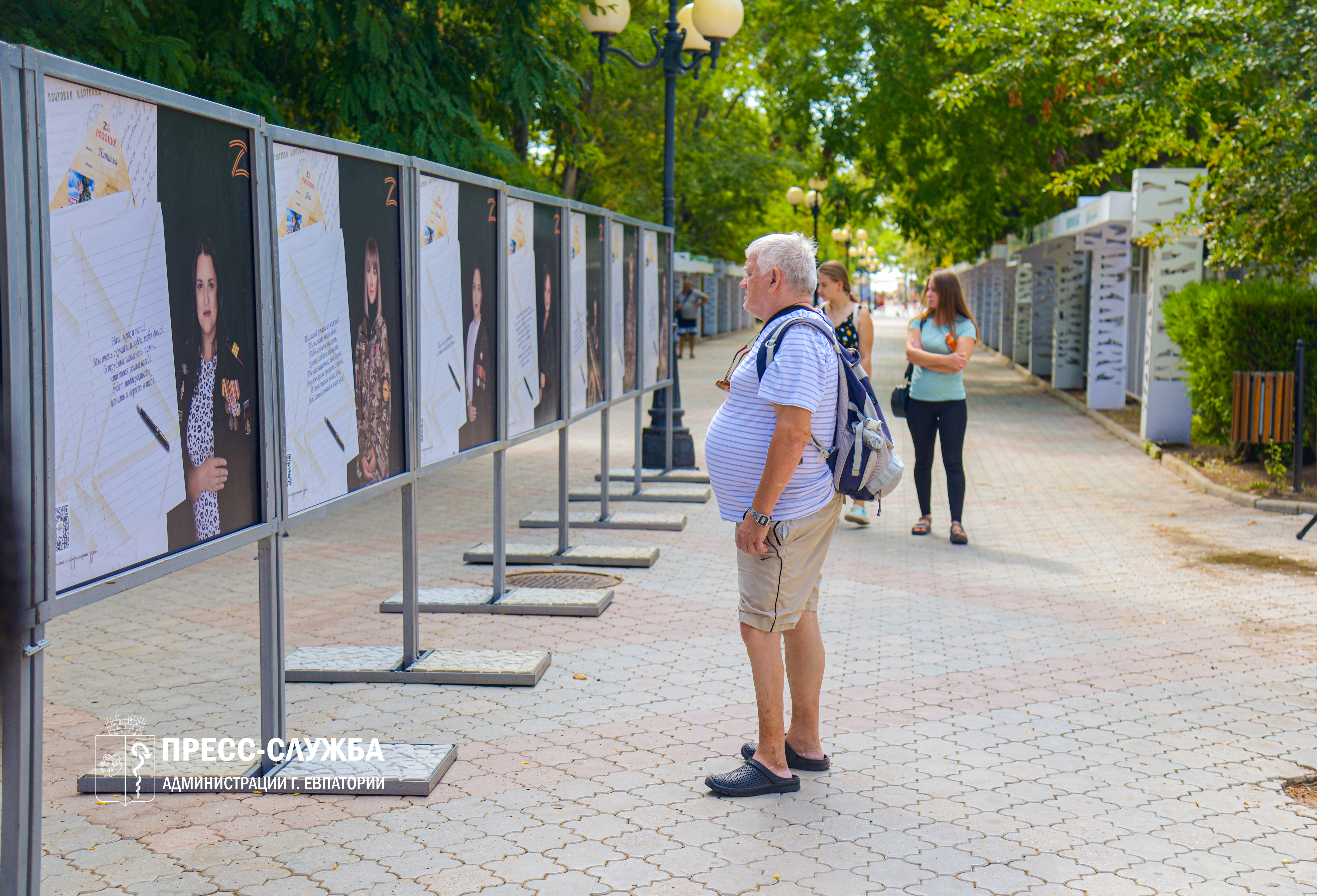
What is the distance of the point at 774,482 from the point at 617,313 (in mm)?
5581

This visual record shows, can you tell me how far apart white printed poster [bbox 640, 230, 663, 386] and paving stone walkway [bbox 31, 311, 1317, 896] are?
219 centimetres

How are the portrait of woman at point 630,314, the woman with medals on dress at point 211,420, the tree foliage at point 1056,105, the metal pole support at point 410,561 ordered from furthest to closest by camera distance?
the tree foliage at point 1056,105, the portrait of woman at point 630,314, the metal pole support at point 410,561, the woman with medals on dress at point 211,420

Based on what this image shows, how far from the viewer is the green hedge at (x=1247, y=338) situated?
11797mm

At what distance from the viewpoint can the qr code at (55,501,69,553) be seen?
2.90 m

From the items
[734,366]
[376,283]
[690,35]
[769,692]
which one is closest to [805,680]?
[769,692]

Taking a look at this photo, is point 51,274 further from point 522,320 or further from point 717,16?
point 717,16

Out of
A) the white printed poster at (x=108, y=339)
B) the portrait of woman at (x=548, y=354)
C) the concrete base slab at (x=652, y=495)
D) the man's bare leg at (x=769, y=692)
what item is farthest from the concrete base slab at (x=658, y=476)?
the white printed poster at (x=108, y=339)

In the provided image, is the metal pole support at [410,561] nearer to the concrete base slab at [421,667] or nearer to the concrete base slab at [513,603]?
the concrete base slab at [421,667]

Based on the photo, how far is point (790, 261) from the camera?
4.27 m

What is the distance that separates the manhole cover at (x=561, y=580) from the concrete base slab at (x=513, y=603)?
0.31 meters

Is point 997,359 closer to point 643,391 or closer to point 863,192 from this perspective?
point 863,192

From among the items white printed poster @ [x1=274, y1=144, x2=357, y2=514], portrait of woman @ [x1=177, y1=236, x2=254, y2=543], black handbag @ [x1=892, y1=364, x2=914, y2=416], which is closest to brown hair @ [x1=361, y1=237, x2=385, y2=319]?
white printed poster @ [x1=274, y1=144, x2=357, y2=514]

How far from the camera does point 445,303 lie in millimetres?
5715

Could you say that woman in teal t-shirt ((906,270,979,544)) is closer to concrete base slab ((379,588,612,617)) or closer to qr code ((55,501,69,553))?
concrete base slab ((379,588,612,617))
